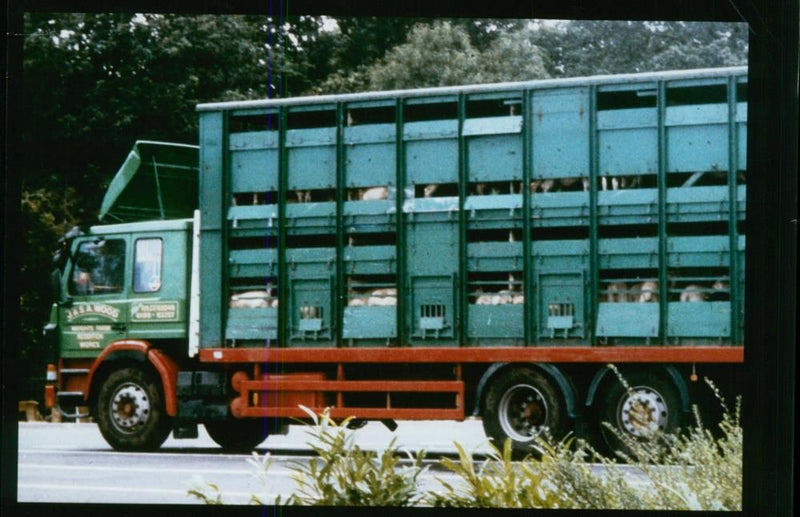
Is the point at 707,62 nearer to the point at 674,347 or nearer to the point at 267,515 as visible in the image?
the point at 674,347

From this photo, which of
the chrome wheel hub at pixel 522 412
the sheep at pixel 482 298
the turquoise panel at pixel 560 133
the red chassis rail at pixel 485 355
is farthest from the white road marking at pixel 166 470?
the turquoise panel at pixel 560 133

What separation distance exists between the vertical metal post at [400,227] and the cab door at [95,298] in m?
3.00

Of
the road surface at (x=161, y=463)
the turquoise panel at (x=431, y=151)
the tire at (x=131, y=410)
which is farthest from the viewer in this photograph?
the tire at (x=131, y=410)

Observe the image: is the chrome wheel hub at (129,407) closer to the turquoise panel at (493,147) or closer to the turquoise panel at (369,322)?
the turquoise panel at (369,322)

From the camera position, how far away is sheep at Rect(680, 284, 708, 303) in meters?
11.0

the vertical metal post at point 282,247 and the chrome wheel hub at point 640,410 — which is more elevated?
the vertical metal post at point 282,247

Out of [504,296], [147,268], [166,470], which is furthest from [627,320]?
[147,268]

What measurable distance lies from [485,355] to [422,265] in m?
1.09

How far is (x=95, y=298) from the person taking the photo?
12672mm

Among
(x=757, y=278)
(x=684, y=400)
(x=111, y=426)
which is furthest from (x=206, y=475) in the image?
(x=757, y=278)

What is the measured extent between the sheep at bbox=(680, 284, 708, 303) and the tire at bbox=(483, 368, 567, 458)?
5.02 feet

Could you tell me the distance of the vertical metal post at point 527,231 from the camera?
11.4 meters

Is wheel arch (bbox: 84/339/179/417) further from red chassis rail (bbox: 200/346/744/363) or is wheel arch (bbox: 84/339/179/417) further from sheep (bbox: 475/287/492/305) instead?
sheep (bbox: 475/287/492/305)

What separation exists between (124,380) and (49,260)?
1.58m
